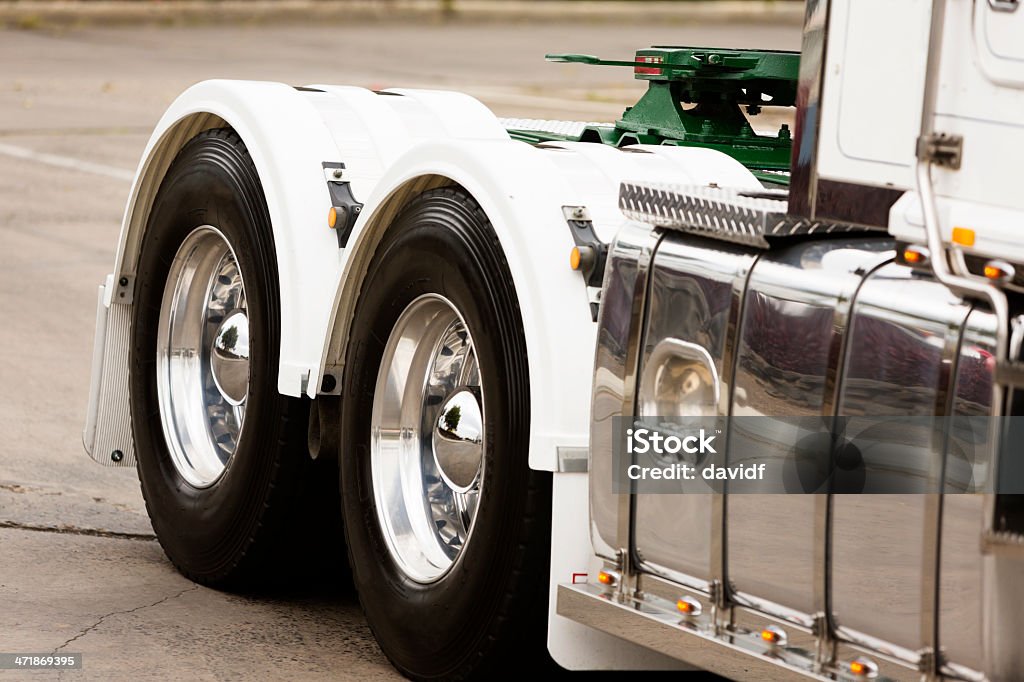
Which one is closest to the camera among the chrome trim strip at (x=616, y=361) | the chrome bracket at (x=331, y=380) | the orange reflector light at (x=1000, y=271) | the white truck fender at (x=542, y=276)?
the orange reflector light at (x=1000, y=271)

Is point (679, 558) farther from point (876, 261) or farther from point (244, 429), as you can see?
point (244, 429)

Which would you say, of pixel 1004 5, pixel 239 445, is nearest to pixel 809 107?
pixel 1004 5

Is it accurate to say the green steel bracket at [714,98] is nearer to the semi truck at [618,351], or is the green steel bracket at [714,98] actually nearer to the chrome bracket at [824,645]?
the semi truck at [618,351]

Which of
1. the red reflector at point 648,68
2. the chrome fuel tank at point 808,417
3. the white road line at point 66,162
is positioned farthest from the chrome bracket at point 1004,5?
the white road line at point 66,162

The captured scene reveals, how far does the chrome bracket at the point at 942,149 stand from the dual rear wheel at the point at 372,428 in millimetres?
1085

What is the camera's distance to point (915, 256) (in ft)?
10.5

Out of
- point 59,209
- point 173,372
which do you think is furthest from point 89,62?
point 173,372

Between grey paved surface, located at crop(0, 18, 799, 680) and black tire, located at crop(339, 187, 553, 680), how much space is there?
0.33 m

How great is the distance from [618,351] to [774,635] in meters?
0.68

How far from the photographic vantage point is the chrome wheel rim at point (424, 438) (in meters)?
4.35

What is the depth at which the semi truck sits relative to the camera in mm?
3123

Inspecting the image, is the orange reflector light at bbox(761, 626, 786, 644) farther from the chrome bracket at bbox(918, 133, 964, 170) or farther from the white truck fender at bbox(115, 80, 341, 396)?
the white truck fender at bbox(115, 80, 341, 396)

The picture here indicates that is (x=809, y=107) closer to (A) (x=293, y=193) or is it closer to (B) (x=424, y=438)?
(B) (x=424, y=438)

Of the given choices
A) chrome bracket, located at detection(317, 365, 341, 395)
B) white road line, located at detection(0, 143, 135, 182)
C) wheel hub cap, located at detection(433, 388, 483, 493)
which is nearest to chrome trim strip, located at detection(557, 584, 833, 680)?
wheel hub cap, located at detection(433, 388, 483, 493)
